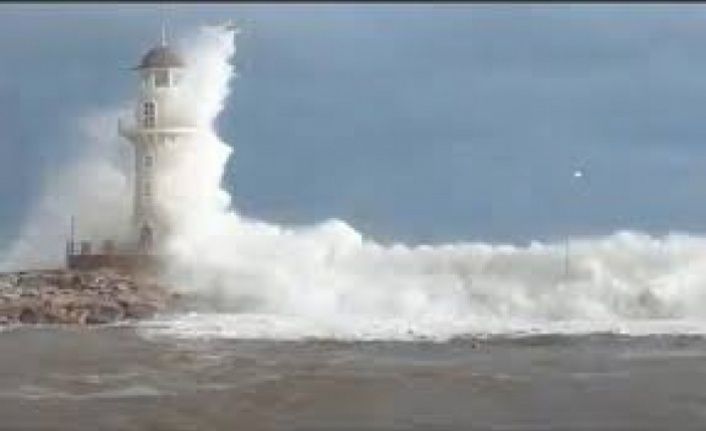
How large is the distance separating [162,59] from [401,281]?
33.3 feet

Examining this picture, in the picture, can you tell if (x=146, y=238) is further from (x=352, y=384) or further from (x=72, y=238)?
(x=352, y=384)

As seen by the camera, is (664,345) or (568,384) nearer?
(568,384)

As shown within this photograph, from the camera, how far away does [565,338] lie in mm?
25891

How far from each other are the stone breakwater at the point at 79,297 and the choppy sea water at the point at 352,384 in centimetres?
571

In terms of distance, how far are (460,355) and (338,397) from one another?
623 cm

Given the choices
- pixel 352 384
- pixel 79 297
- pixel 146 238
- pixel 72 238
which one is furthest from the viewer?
pixel 72 238

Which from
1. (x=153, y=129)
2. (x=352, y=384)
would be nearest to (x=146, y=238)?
(x=153, y=129)

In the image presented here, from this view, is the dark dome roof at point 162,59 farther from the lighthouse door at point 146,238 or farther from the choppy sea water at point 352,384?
the choppy sea water at point 352,384

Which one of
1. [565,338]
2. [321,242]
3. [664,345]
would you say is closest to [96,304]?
[321,242]

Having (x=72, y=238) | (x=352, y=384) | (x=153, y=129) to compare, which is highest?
(x=153, y=129)

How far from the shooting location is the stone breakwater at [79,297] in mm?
31422

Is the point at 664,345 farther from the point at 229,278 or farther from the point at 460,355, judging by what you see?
the point at 229,278

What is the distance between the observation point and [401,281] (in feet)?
119

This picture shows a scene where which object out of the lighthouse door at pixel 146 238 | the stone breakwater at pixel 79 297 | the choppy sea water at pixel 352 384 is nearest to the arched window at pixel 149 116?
the lighthouse door at pixel 146 238
